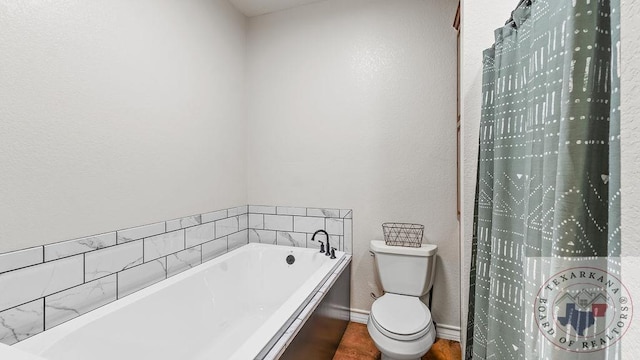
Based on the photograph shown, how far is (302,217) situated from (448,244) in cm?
122

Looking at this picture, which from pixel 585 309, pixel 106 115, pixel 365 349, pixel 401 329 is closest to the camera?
pixel 585 309

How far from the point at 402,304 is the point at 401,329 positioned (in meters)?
0.27

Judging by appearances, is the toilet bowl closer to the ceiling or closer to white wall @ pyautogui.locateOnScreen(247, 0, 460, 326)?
white wall @ pyautogui.locateOnScreen(247, 0, 460, 326)

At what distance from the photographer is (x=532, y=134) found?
2.85ft

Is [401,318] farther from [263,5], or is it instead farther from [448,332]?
[263,5]

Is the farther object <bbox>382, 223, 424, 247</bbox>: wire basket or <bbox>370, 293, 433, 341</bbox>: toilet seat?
<bbox>382, 223, 424, 247</bbox>: wire basket

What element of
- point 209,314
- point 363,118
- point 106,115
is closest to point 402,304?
point 209,314

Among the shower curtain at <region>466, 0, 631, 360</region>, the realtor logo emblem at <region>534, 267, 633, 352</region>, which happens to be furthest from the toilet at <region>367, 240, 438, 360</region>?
the realtor logo emblem at <region>534, 267, 633, 352</region>

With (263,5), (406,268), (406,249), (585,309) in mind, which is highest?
(263,5)

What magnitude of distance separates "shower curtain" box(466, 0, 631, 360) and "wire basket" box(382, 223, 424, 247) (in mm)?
1212

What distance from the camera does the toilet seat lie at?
1624 millimetres

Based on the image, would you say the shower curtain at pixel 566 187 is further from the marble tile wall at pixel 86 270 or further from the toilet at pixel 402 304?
the marble tile wall at pixel 86 270

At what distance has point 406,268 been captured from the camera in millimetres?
2113

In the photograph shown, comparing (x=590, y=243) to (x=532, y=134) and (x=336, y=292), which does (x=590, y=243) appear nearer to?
(x=532, y=134)
